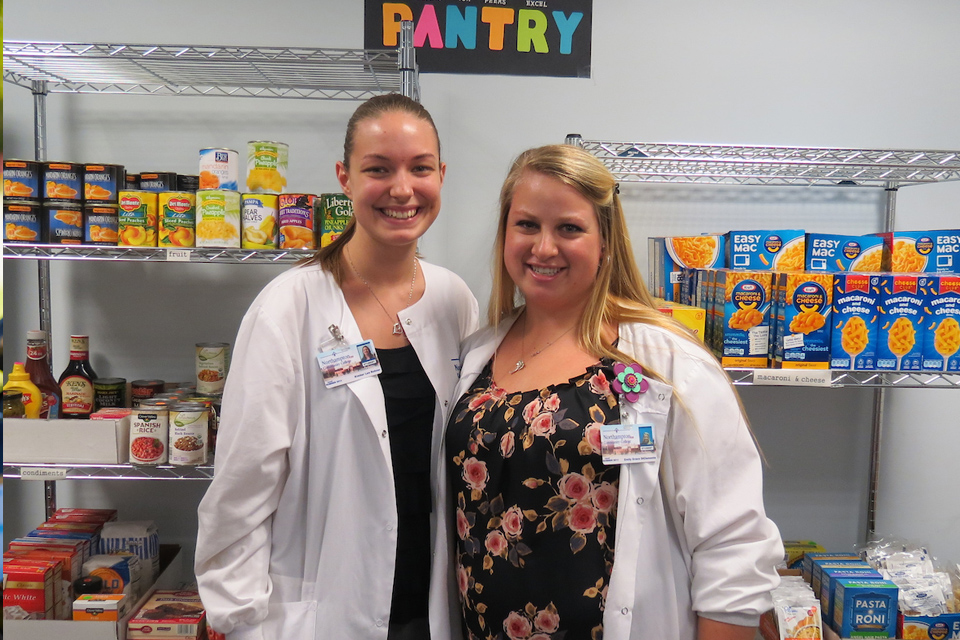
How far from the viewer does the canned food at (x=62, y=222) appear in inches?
81.7

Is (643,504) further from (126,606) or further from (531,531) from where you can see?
(126,606)

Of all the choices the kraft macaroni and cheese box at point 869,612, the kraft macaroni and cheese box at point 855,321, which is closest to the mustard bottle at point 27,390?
the kraft macaroni and cheese box at point 855,321

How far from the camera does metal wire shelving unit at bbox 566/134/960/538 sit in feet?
7.05

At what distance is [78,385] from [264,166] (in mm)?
928

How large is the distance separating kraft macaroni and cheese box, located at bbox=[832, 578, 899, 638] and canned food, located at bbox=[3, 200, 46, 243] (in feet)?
9.03

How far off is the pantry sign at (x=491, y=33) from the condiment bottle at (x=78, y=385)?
4.85 ft

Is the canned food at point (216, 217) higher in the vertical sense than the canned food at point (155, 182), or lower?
lower

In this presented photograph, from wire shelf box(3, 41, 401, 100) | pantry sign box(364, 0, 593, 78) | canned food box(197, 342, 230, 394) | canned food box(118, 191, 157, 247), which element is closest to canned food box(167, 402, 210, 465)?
canned food box(197, 342, 230, 394)

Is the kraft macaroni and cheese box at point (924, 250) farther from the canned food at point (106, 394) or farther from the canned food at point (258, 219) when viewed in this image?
the canned food at point (106, 394)

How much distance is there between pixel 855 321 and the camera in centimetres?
201

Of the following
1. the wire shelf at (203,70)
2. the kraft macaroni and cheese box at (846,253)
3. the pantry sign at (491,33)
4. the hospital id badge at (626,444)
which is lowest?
the hospital id badge at (626,444)

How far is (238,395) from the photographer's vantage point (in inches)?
59.7

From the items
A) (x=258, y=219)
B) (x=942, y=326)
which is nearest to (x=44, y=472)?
(x=258, y=219)

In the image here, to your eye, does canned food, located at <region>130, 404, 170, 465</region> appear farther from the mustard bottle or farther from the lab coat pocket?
the lab coat pocket
